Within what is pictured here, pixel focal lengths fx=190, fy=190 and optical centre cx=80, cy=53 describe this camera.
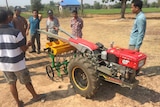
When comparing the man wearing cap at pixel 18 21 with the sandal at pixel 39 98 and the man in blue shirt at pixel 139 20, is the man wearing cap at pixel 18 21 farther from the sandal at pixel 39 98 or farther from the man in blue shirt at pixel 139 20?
the man in blue shirt at pixel 139 20

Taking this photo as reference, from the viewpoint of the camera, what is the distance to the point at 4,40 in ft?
11.9

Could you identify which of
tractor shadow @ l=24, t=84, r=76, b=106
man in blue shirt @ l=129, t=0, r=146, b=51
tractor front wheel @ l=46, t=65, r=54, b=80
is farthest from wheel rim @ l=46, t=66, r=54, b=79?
man in blue shirt @ l=129, t=0, r=146, b=51

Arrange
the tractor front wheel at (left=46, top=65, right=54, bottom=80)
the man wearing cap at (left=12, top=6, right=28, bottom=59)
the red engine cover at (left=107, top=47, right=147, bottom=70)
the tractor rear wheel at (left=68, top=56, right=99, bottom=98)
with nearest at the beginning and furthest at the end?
the red engine cover at (left=107, top=47, right=147, bottom=70) → the tractor rear wheel at (left=68, top=56, right=99, bottom=98) → the tractor front wheel at (left=46, top=65, right=54, bottom=80) → the man wearing cap at (left=12, top=6, right=28, bottom=59)

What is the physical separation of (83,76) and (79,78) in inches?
6.8

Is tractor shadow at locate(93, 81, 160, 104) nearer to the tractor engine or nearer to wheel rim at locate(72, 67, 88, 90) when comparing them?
wheel rim at locate(72, 67, 88, 90)

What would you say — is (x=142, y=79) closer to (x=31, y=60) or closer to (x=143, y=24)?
(x=143, y=24)

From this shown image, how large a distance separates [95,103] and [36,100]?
55.3 inches

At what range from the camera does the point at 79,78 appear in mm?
4672

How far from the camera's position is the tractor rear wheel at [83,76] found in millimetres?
4105

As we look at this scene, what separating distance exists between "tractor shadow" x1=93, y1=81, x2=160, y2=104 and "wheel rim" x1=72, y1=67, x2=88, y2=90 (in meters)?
0.41

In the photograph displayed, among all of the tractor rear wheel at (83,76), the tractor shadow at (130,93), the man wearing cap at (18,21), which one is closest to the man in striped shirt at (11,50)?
the tractor rear wheel at (83,76)

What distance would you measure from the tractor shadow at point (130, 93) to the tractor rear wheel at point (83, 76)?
37 centimetres

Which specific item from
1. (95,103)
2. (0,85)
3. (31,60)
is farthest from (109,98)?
(31,60)

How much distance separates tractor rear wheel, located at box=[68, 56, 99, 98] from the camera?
411cm
